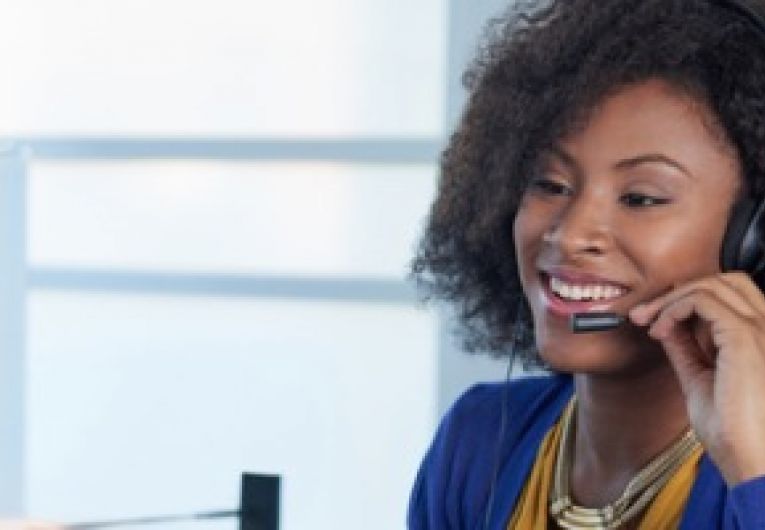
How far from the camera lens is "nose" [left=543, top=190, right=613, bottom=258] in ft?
2.81

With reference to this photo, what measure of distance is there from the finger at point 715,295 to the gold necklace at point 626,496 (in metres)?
0.11

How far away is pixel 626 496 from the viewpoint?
3.04 ft

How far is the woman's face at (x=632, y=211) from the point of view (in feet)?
2.78

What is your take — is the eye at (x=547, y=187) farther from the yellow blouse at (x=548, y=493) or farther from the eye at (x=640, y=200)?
the yellow blouse at (x=548, y=493)

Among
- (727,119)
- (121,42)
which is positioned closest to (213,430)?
(121,42)

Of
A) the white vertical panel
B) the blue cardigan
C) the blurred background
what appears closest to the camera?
the blue cardigan

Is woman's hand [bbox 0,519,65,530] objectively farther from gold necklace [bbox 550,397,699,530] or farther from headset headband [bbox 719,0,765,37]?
headset headband [bbox 719,0,765,37]

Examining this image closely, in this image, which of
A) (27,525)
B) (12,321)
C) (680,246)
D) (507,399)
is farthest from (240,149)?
(680,246)

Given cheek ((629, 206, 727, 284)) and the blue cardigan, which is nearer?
cheek ((629, 206, 727, 284))

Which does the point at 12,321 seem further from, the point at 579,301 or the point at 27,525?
the point at 579,301

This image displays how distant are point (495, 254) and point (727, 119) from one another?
0.92 feet

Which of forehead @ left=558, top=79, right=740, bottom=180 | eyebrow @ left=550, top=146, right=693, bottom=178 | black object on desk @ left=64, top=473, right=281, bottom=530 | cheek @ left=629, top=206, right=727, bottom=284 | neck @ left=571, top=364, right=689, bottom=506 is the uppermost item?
forehead @ left=558, top=79, right=740, bottom=180

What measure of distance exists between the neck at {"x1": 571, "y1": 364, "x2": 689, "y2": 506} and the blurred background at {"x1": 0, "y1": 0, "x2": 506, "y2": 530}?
558 mm

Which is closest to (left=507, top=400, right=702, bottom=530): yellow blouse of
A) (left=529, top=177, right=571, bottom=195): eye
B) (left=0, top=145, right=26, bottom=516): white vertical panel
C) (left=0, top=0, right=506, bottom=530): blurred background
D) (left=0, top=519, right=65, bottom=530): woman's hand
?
(left=529, top=177, right=571, bottom=195): eye
